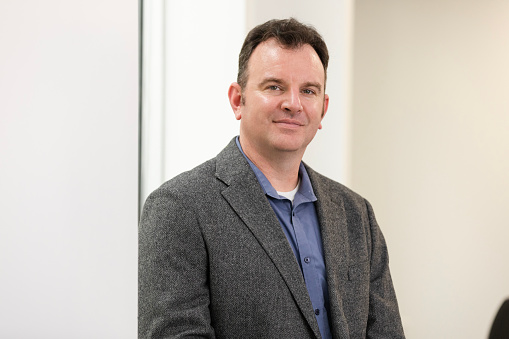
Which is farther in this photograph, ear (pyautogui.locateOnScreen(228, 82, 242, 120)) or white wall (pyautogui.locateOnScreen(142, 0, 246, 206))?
white wall (pyautogui.locateOnScreen(142, 0, 246, 206))

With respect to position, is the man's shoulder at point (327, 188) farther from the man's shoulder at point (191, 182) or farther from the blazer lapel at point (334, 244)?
the man's shoulder at point (191, 182)

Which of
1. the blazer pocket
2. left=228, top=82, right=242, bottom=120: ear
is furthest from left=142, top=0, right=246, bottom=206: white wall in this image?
the blazer pocket

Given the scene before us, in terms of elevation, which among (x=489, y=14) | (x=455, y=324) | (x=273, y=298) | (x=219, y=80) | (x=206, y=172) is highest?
(x=489, y=14)

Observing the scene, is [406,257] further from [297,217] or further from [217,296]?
[217,296]

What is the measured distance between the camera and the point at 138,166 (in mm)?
1946

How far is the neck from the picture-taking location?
155 cm

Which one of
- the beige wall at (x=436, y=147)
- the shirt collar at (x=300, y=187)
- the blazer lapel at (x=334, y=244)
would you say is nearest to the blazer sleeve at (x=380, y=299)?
the blazer lapel at (x=334, y=244)

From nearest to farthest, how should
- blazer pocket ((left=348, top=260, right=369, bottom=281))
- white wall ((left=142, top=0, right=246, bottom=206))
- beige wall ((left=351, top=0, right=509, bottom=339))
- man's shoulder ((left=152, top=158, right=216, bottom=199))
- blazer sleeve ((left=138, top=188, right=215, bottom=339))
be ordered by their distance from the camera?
blazer sleeve ((left=138, top=188, right=215, bottom=339)) < man's shoulder ((left=152, top=158, right=216, bottom=199)) < blazer pocket ((left=348, top=260, right=369, bottom=281)) < white wall ((left=142, top=0, right=246, bottom=206)) < beige wall ((left=351, top=0, right=509, bottom=339))

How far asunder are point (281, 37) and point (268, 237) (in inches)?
18.8

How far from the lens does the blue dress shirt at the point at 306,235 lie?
149 cm
